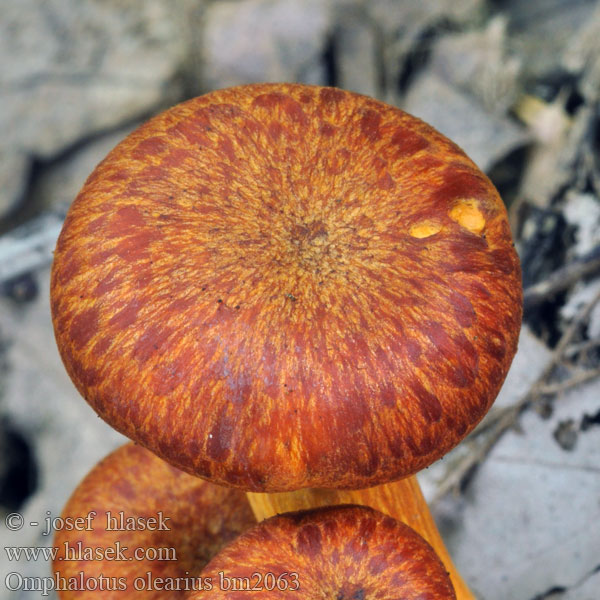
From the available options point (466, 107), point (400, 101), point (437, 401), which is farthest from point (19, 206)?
point (437, 401)

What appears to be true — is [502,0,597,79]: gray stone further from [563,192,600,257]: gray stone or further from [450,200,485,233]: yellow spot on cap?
[450,200,485,233]: yellow spot on cap

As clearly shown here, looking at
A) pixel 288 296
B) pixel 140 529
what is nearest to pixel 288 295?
pixel 288 296

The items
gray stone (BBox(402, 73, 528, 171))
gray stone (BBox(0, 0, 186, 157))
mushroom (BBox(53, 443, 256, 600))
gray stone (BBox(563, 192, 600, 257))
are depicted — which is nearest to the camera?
mushroom (BBox(53, 443, 256, 600))

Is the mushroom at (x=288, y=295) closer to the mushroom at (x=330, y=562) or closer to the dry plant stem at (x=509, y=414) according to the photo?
the mushroom at (x=330, y=562)

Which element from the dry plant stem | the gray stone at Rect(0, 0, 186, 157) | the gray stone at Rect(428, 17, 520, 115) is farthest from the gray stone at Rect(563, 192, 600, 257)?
the gray stone at Rect(0, 0, 186, 157)

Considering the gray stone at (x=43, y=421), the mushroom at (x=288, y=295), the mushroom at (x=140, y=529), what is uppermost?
the mushroom at (x=288, y=295)

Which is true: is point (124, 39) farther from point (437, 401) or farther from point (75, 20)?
point (437, 401)

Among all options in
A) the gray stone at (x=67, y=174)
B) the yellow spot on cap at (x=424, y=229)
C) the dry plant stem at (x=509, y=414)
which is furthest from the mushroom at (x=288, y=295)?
the gray stone at (x=67, y=174)

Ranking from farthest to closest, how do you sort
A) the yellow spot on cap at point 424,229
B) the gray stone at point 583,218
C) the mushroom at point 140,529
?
1. the gray stone at point 583,218
2. the mushroom at point 140,529
3. the yellow spot on cap at point 424,229
